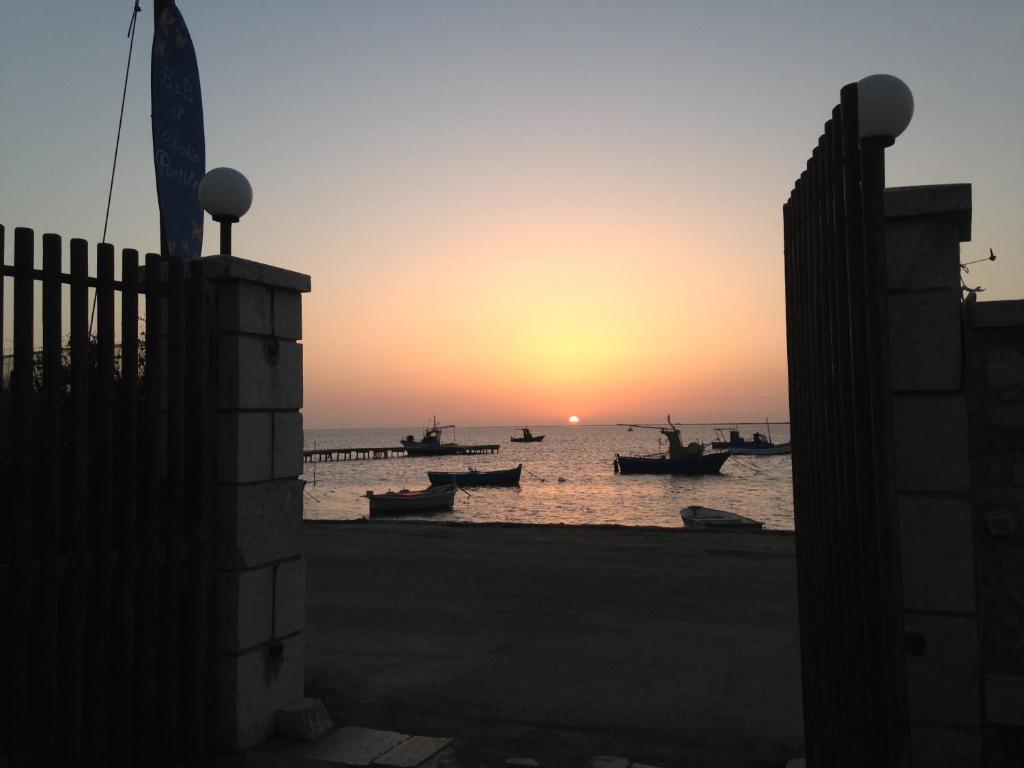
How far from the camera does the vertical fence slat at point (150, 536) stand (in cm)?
481

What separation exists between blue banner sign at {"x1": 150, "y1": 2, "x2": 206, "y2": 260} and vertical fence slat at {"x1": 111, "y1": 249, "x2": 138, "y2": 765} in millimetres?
2026

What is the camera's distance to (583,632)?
8.38 m

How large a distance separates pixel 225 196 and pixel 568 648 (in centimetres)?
521

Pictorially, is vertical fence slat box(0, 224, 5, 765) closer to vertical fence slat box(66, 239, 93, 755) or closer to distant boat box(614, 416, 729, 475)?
vertical fence slat box(66, 239, 93, 755)

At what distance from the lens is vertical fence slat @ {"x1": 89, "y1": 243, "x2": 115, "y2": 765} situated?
14.8 ft

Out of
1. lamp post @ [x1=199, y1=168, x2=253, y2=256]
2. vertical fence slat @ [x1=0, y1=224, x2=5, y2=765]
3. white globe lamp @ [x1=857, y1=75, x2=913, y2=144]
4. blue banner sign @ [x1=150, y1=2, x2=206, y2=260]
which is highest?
blue banner sign @ [x1=150, y1=2, x2=206, y2=260]

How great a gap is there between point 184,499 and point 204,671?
1.15 m

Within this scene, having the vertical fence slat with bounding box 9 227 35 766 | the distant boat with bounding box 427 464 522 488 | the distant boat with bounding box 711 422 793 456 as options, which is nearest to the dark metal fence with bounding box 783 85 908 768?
the vertical fence slat with bounding box 9 227 35 766

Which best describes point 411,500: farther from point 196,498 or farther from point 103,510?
point 103,510

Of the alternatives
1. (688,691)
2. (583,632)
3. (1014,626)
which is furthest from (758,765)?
(583,632)

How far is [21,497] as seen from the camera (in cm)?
416

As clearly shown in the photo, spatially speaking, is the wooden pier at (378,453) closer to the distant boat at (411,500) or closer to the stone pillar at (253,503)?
the distant boat at (411,500)

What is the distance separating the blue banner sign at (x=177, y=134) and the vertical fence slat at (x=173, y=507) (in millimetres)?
1770

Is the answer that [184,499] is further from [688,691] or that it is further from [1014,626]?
[1014,626]
